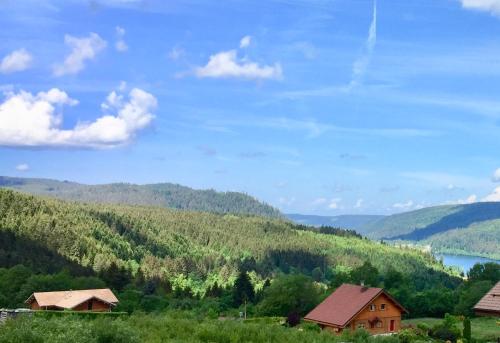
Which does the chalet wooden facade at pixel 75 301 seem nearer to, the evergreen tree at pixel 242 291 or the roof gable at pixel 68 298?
the roof gable at pixel 68 298

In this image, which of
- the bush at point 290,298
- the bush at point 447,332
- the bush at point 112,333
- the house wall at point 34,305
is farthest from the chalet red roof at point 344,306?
the bush at point 112,333

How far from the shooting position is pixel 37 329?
23.8 metres

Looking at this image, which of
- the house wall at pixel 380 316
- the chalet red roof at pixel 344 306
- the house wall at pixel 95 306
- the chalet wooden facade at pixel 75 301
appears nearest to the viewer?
the chalet red roof at pixel 344 306

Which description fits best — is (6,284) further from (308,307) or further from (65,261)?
(65,261)

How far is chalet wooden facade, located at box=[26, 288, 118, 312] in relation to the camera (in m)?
80.6

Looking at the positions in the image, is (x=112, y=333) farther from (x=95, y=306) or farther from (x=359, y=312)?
(x=95, y=306)

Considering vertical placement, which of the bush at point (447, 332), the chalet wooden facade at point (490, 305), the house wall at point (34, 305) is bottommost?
the bush at point (447, 332)

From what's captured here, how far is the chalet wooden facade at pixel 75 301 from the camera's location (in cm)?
8056

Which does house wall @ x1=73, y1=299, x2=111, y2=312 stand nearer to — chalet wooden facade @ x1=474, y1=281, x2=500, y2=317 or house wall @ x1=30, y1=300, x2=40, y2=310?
house wall @ x1=30, y1=300, x2=40, y2=310

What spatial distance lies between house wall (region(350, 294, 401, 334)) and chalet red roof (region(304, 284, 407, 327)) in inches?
33.1

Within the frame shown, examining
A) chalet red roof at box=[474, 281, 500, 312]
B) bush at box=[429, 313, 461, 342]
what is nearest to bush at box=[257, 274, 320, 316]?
bush at box=[429, 313, 461, 342]

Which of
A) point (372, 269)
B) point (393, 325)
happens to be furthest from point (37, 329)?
point (372, 269)

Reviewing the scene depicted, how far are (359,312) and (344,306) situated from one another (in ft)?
7.90

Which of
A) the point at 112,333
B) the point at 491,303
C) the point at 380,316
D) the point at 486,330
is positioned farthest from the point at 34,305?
the point at 491,303
